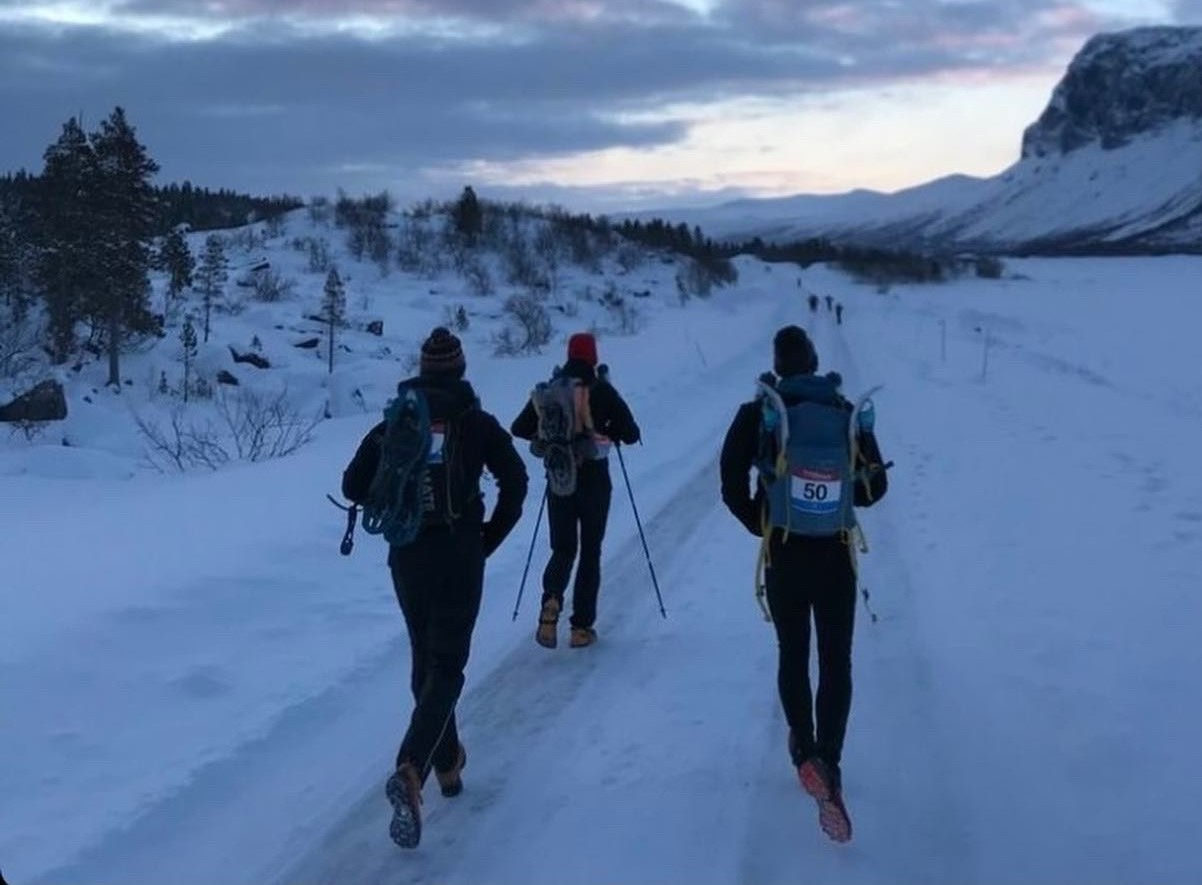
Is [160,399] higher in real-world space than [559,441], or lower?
lower

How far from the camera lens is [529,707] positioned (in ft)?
22.6

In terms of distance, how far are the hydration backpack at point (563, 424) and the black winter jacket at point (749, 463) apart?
2541mm

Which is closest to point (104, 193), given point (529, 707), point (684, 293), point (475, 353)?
point (475, 353)

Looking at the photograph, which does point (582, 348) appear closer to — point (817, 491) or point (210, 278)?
point (817, 491)

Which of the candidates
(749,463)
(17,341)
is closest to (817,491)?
(749,463)

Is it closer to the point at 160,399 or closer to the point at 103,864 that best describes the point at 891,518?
the point at 103,864

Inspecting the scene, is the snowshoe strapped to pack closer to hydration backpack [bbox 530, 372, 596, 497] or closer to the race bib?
the race bib

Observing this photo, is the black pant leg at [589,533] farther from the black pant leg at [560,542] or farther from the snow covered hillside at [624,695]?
the snow covered hillside at [624,695]

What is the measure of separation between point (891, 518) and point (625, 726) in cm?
575

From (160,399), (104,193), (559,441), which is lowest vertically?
(160,399)

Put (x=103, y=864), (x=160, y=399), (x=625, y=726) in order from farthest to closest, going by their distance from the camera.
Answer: (x=160, y=399), (x=625, y=726), (x=103, y=864)

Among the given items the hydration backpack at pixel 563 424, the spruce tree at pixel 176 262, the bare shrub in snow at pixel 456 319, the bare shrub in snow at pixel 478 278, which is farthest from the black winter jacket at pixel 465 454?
the bare shrub in snow at pixel 478 278

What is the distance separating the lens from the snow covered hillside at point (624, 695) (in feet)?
17.1

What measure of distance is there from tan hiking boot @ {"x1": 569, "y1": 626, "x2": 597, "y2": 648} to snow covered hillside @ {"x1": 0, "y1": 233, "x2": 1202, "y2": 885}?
0.09 meters
